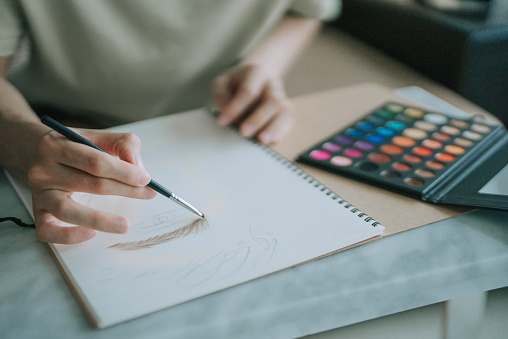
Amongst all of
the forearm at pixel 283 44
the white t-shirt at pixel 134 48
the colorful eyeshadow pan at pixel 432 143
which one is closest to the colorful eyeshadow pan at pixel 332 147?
the colorful eyeshadow pan at pixel 432 143

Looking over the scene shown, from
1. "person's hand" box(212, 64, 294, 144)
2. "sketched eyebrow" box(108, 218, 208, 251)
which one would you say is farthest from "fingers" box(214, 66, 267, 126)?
"sketched eyebrow" box(108, 218, 208, 251)

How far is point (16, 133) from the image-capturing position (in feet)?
1.67

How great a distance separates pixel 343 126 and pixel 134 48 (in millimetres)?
373

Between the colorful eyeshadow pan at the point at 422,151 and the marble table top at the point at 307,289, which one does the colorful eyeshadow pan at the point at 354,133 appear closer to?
the colorful eyeshadow pan at the point at 422,151

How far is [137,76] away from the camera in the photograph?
80cm

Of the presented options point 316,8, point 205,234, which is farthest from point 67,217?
point 316,8

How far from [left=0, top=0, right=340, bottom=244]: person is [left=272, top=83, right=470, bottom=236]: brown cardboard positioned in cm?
3

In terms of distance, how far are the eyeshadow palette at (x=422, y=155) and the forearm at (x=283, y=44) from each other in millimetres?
230

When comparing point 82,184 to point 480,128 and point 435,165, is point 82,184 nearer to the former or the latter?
point 435,165

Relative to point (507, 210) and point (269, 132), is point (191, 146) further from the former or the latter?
point (507, 210)

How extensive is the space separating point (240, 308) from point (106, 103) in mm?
552

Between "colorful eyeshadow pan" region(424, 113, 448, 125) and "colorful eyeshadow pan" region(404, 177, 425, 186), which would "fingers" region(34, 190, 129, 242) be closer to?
"colorful eyeshadow pan" region(404, 177, 425, 186)

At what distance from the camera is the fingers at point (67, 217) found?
406 millimetres

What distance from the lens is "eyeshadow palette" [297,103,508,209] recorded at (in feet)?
1.62
